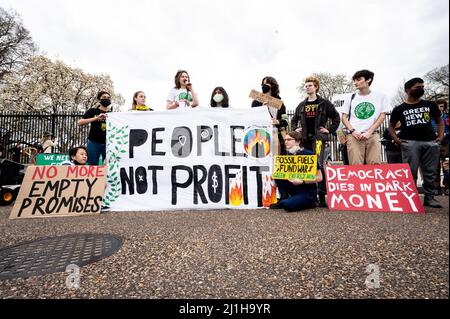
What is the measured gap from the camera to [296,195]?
3.46 metres

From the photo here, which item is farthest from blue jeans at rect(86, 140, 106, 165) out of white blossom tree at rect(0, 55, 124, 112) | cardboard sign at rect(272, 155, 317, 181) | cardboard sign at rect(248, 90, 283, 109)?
cardboard sign at rect(272, 155, 317, 181)

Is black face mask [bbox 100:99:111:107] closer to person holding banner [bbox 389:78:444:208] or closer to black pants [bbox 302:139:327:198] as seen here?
black pants [bbox 302:139:327:198]

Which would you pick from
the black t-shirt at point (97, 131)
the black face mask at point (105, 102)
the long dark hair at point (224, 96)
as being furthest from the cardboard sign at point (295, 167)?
the black face mask at point (105, 102)

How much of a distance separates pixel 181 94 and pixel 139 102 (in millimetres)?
846

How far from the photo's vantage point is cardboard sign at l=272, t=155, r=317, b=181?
343 centimetres

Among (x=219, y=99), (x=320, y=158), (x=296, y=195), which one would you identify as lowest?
(x=296, y=195)

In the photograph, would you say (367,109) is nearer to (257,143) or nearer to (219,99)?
(257,143)

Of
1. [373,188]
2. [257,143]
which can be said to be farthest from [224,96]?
[373,188]

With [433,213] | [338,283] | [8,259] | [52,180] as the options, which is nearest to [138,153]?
[52,180]

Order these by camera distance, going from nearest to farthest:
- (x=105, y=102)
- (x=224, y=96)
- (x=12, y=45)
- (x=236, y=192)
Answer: (x=12, y=45) → (x=236, y=192) → (x=105, y=102) → (x=224, y=96)

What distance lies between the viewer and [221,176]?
3.84m
